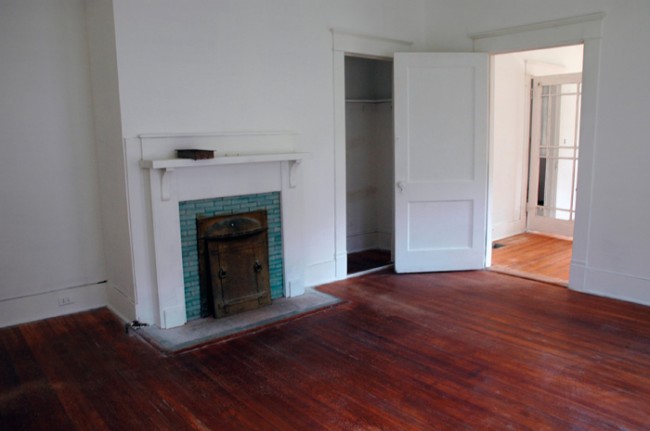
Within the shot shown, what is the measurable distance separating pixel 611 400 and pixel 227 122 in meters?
3.17

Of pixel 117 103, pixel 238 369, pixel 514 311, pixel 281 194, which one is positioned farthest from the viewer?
pixel 281 194

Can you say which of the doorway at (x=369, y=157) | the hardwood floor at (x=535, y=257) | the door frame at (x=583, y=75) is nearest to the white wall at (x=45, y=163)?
the doorway at (x=369, y=157)

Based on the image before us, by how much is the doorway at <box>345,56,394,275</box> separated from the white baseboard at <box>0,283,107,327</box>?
2.79 metres

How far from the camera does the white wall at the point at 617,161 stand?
13.6 feet

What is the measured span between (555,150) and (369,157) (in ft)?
8.10

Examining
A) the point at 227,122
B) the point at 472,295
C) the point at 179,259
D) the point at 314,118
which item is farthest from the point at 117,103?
the point at 472,295

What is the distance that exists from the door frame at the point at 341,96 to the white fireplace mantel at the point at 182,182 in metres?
0.59

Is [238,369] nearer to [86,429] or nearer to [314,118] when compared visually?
[86,429]

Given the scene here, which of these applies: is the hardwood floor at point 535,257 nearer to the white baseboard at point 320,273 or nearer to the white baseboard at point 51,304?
the white baseboard at point 320,273

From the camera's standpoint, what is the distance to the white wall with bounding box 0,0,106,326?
385 cm

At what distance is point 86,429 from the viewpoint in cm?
261

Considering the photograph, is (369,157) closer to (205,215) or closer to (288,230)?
(288,230)

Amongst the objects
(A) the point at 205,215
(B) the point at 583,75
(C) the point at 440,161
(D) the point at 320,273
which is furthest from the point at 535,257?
(A) the point at 205,215

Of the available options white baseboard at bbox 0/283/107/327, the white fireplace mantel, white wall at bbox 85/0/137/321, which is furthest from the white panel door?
white baseboard at bbox 0/283/107/327
